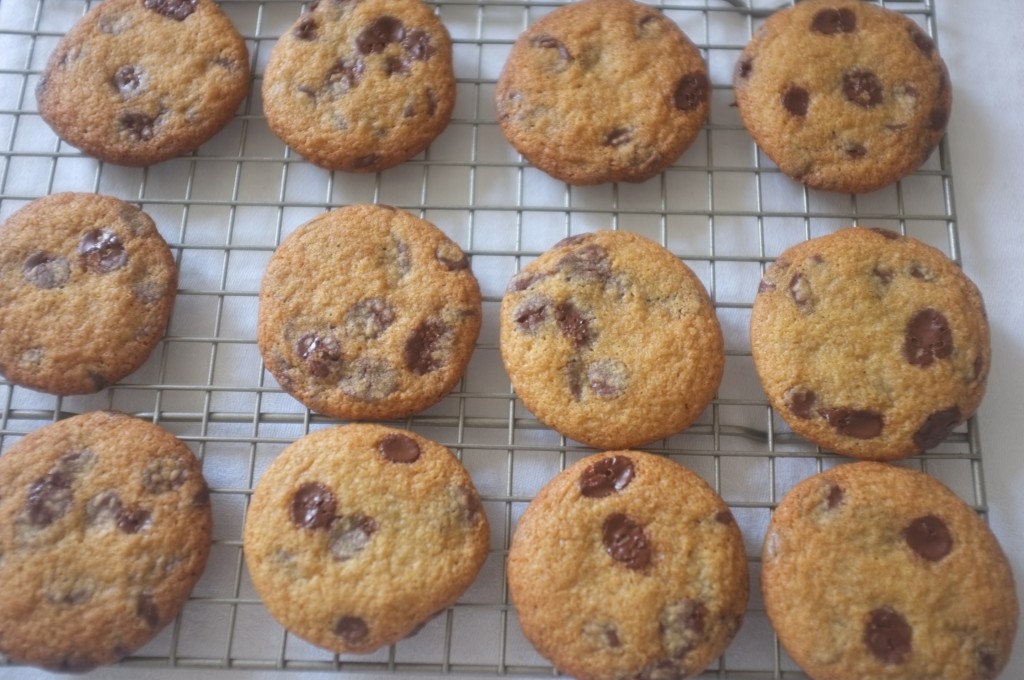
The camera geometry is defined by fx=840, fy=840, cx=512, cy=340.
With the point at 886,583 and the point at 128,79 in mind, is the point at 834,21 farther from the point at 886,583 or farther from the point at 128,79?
the point at 128,79

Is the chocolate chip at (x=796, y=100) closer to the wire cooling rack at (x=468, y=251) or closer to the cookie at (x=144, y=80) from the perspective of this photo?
the wire cooling rack at (x=468, y=251)

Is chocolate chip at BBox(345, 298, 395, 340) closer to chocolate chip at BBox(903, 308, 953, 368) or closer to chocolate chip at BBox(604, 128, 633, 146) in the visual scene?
chocolate chip at BBox(604, 128, 633, 146)

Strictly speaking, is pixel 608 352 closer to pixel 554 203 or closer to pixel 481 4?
pixel 554 203

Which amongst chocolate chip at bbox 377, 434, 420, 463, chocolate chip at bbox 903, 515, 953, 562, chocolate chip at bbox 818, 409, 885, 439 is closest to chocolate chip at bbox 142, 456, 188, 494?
chocolate chip at bbox 377, 434, 420, 463

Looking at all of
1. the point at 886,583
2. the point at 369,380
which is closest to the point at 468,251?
the point at 369,380

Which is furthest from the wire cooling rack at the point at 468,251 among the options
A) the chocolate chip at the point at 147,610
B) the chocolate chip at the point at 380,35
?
the chocolate chip at the point at 380,35

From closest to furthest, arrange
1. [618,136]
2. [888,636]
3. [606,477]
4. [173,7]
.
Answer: [888,636]
[606,477]
[618,136]
[173,7]
